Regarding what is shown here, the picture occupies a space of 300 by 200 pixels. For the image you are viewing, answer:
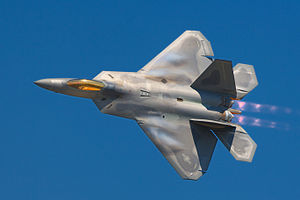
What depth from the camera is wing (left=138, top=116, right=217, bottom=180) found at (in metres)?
28.6

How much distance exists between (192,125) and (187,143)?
998mm

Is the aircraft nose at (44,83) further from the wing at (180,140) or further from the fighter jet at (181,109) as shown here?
the wing at (180,140)

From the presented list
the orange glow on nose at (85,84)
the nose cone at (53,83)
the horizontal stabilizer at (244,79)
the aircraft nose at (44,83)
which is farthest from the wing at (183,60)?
the aircraft nose at (44,83)

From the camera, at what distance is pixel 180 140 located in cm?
2895

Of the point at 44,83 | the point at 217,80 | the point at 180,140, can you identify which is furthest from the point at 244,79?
the point at 44,83

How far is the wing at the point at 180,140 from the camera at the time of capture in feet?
93.8

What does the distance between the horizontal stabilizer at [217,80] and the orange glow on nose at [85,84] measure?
5.07 meters

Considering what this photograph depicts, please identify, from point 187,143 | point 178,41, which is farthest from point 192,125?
point 178,41

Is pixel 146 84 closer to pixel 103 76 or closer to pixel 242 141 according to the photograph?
pixel 103 76

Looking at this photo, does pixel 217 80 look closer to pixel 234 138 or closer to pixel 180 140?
pixel 234 138

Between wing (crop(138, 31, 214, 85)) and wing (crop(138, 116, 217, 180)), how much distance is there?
2.42 metres

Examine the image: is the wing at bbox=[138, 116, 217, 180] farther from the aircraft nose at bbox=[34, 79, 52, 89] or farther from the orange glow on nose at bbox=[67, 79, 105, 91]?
the aircraft nose at bbox=[34, 79, 52, 89]

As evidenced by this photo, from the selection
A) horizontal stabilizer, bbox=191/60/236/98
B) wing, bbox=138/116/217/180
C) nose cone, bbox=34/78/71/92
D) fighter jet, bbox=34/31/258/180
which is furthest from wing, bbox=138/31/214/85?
nose cone, bbox=34/78/71/92

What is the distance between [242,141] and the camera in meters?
28.8
